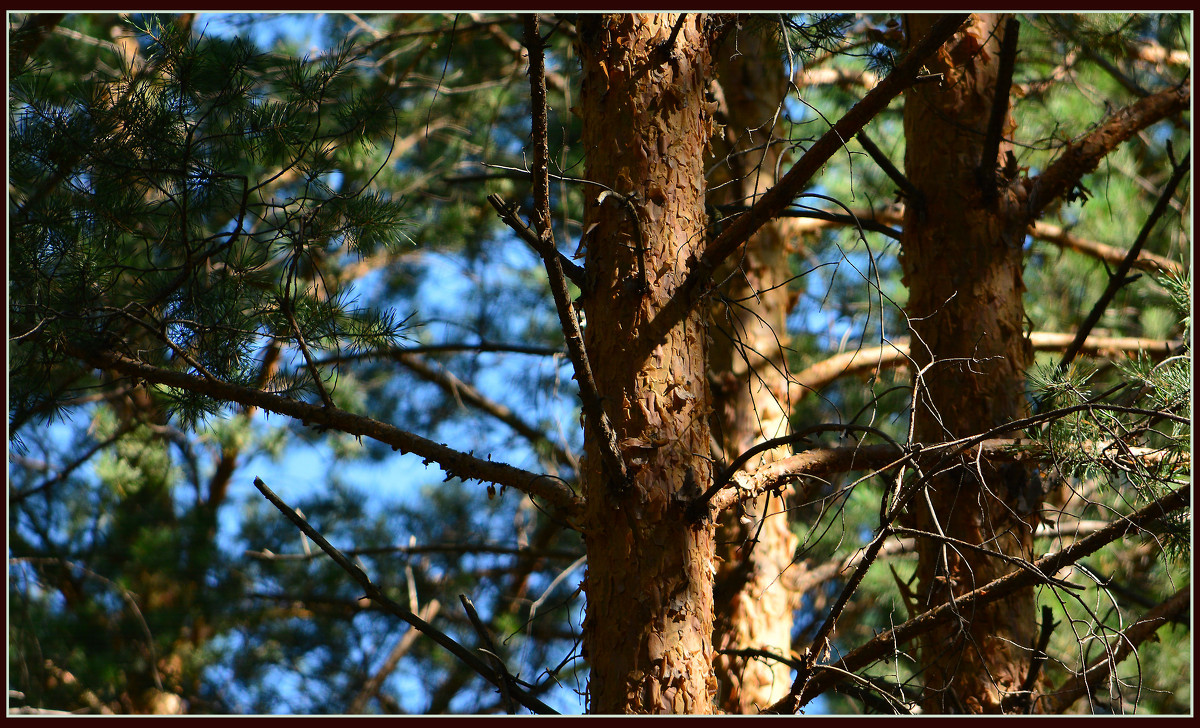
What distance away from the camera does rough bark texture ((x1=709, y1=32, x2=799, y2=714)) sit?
320cm

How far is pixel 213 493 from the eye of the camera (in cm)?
653

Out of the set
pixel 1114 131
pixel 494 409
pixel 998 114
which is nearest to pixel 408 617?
pixel 998 114

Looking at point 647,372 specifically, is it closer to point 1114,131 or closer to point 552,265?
point 552,265

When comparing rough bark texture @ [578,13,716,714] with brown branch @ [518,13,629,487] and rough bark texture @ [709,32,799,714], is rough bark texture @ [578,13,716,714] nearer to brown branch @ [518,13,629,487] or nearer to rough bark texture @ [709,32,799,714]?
brown branch @ [518,13,629,487]

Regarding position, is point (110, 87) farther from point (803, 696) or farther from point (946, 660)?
point (946, 660)

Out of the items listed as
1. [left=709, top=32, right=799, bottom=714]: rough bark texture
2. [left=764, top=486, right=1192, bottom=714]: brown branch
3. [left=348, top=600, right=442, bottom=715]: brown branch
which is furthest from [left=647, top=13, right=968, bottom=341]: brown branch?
[left=348, top=600, right=442, bottom=715]: brown branch

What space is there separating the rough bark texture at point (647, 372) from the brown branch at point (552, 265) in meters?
0.09

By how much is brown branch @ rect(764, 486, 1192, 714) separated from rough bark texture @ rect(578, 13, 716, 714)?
176 mm

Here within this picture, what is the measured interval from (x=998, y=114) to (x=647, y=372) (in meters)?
1.26

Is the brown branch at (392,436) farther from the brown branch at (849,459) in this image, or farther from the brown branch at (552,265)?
the brown branch at (849,459)

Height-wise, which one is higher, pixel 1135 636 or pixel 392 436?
pixel 392 436

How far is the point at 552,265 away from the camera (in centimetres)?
142

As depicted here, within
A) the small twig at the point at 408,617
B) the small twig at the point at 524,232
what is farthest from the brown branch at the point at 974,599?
the small twig at the point at 524,232

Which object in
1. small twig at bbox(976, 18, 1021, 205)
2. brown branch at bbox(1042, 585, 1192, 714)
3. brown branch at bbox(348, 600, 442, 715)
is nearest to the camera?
brown branch at bbox(1042, 585, 1192, 714)
